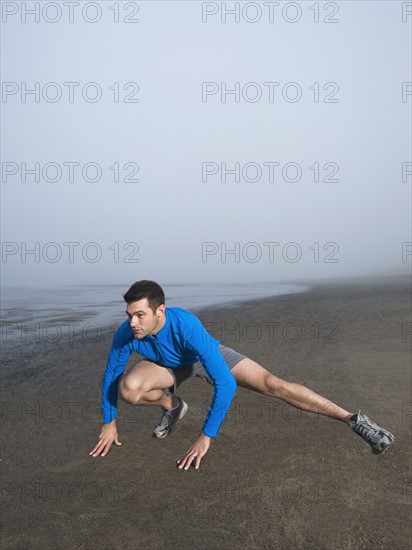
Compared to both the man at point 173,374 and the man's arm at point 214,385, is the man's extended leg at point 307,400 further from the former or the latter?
the man's arm at point 214,385

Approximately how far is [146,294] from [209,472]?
2036 mm

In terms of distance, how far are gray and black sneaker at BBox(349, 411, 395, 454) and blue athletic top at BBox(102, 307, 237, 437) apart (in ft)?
4.96

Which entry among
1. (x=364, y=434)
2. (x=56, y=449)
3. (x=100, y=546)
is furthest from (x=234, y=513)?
(x=56, y=449)

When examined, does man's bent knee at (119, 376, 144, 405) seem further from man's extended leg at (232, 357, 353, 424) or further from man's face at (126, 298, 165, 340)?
man's extended leg at (232, 357, 353, 424)

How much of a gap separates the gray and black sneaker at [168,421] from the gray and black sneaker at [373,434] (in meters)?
1.97

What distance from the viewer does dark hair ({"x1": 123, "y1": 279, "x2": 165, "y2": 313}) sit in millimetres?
3947

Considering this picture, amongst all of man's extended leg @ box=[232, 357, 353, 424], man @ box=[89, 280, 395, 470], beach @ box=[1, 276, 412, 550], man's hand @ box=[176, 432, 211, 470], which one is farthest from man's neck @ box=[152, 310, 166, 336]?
beach @ box=[1, 276, 412, 550]

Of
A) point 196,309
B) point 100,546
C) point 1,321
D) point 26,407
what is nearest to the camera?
point 100,546

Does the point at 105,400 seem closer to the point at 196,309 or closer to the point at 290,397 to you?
the point at 290,397

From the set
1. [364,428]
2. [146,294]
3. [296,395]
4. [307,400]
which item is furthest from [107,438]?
[364,428]

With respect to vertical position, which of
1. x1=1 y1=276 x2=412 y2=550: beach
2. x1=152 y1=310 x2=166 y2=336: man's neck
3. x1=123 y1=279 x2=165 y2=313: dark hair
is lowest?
x1=1 y1=276 x2=412 y2=550: beach

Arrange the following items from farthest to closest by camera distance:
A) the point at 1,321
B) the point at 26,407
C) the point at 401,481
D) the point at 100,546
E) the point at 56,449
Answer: the point at 1,321, the point at 26,407, the point at 56,449, the point at 401,481, the point at 100,546

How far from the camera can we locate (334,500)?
4.00m

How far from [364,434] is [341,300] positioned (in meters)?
13.8
